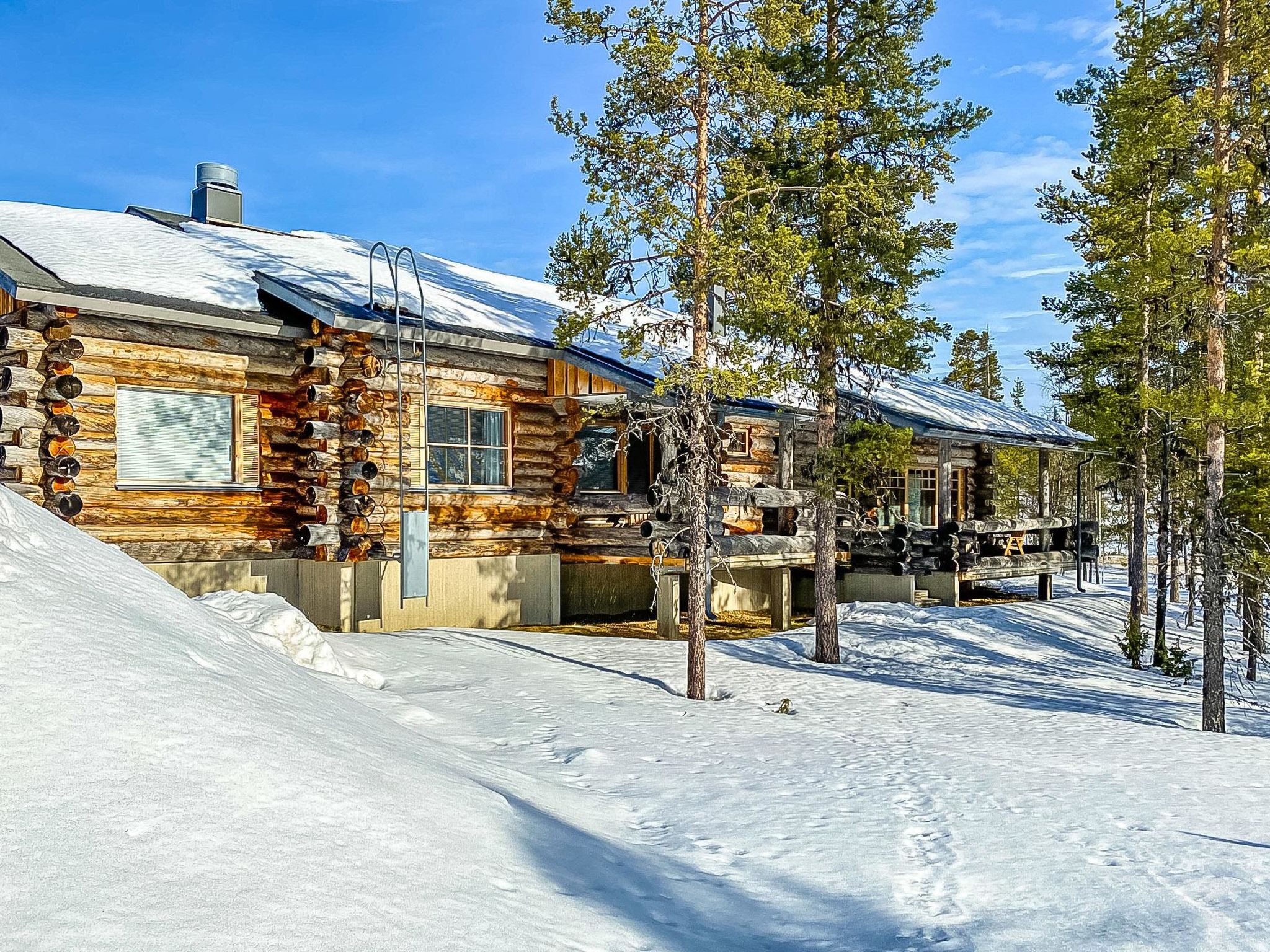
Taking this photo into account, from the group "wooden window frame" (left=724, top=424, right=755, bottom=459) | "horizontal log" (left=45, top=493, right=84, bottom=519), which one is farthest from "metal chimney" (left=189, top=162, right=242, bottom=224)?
"wooden window frame" (left=724, top=424, right=755, bottom=459)

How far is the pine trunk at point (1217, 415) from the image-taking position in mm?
11789

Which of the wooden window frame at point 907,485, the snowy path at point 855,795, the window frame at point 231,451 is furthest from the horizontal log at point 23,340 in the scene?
the wooden window frame at point 907,485

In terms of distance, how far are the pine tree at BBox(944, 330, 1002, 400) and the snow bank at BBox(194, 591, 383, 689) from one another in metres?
39.3

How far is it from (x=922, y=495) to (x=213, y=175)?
18.2 meters

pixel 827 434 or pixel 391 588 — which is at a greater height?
pixel 827 434

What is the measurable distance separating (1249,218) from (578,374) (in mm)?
9945

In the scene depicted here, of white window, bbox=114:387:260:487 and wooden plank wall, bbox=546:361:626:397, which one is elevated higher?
wooden plank wall, bbox=546:361:626:397

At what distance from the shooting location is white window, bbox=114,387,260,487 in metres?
13.0

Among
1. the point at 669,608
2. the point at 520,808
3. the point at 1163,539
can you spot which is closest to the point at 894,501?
the point at 1163,539

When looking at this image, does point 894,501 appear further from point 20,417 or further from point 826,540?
point 20,417

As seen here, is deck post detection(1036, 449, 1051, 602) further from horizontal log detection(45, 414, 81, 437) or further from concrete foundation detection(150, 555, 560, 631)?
horizontal log detection(45, 414, 81, 437)

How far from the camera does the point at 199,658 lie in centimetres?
652

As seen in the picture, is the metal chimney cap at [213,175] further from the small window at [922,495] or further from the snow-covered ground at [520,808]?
the small window at [922,495]

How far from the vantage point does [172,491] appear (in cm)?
1327
